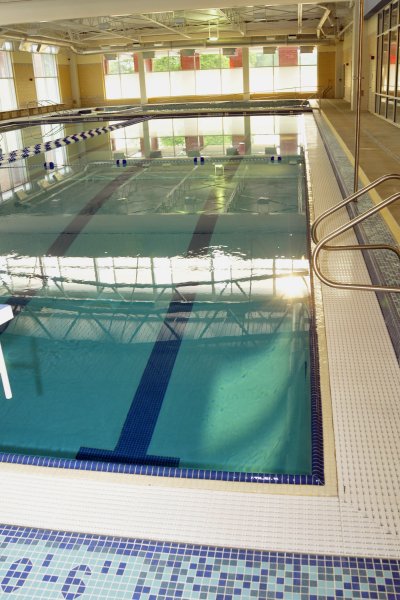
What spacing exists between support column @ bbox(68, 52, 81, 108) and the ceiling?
146cm

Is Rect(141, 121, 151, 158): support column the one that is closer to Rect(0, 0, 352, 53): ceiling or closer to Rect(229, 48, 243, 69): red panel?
Rect(0, 0, 352, 53): ceiling

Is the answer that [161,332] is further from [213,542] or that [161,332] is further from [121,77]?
[121,77]

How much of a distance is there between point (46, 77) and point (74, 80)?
8.11 feet

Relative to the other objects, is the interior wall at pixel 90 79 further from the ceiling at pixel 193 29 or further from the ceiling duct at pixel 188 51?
the ceiling duct at pixel 188 51

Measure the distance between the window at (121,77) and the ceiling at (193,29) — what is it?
84.9 inches

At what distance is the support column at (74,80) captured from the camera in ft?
91.0

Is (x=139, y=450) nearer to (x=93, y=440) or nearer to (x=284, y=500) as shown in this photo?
(x=93, y=440)

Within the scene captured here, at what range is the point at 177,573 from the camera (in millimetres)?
1695

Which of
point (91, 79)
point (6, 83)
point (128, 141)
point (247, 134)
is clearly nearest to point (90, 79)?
point (91, 79)

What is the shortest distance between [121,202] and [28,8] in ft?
23.2

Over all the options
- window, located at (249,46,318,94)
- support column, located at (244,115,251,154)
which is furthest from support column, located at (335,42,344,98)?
support column, located at (244,115,251,154)

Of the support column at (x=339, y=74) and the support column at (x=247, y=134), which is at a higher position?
the support column at (x=339, y=74)

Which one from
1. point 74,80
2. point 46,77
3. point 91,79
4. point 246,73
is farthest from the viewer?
point 91,79

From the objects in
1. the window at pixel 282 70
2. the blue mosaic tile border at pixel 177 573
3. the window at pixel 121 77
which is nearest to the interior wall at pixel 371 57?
the window at pixel 282 70
